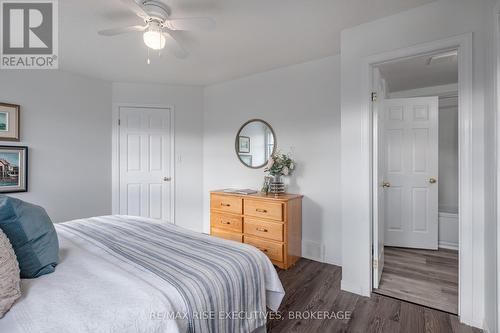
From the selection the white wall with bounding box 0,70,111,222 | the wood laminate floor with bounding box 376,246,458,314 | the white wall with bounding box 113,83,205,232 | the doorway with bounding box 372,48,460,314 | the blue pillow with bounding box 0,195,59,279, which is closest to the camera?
the blue pillow with bounding box 0,195,59,279

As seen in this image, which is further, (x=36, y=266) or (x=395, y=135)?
(x=395, y=135)

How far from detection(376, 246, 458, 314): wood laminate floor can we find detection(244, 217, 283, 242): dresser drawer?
1069 millimetres

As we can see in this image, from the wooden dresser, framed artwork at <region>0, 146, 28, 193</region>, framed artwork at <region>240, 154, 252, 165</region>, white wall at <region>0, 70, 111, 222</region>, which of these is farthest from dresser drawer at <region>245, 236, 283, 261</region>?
framed artwork at <region>0, 146, 28, 193</region>

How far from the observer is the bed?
35.5 inches

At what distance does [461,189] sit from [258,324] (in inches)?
66.4

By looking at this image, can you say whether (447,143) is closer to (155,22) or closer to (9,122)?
(155,22)

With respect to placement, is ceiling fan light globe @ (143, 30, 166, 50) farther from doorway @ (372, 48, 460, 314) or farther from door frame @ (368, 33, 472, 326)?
doorway @ (372, 48, 460, 314)

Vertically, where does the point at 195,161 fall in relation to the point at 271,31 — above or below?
below

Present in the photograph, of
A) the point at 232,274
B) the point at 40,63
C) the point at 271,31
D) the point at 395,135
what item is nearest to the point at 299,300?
the point at 232,274

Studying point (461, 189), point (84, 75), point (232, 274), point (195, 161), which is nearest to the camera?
point (232, 274)

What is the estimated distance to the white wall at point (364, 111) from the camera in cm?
182

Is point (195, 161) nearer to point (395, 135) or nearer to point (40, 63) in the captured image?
point (40, 63)

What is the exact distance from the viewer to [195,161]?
4328 mm

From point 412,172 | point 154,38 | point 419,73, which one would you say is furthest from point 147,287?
point 419,73
